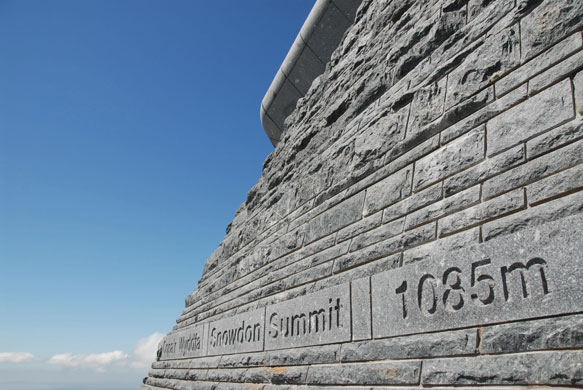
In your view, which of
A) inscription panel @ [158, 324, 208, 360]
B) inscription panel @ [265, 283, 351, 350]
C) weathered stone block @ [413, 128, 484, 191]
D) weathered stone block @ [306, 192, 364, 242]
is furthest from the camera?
inscription panel @ [158, 324, 208, 360]

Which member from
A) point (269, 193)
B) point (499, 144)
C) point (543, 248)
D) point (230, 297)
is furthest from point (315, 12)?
point (543, 248)

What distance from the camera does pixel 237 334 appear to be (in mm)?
4855

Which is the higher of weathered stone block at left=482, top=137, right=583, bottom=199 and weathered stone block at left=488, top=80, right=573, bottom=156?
weathered stone block at left=488, top=80, right=573, bottom=156

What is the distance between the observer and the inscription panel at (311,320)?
320 cm

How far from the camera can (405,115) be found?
344 centimetres

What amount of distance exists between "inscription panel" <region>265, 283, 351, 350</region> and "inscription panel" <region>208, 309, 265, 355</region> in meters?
0.19

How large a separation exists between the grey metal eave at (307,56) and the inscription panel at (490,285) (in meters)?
4.90

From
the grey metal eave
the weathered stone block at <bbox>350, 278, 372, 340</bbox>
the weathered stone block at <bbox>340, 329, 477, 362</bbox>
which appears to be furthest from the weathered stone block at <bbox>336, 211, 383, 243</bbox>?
the grey metal eave

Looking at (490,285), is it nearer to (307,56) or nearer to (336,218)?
(336,218)

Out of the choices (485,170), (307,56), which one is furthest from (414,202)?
(307,56)

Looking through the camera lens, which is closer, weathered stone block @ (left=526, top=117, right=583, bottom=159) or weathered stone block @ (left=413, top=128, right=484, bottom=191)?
weathered stone block @ (left=526, top=117, right=583, bottom=159)

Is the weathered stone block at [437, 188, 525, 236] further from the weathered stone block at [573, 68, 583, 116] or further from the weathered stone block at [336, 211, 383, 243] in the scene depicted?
the weathered stone block at [336, 211, 383, 243]

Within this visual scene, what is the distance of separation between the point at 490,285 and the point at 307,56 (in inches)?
227

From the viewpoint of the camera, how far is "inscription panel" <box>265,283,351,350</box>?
3.20 m
